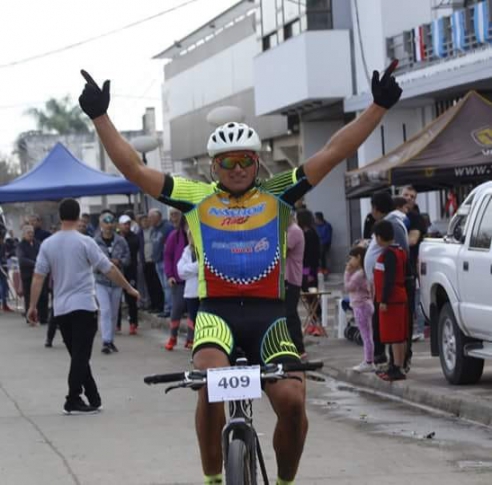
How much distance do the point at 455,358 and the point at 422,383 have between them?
1.49 feet

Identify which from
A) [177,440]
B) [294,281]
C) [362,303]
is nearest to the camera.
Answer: [177,440]

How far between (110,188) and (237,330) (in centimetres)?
2216

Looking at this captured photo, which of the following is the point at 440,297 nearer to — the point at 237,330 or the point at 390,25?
the point at 237,330

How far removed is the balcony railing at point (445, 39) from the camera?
2252 cm

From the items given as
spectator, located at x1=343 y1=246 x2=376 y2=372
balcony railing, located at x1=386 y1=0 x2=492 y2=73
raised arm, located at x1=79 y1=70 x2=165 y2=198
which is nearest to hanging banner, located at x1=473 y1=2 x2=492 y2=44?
balcony railing, located at x1=386 y1=0 x2=492 y2=73

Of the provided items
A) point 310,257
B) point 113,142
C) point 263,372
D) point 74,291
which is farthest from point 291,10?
point 263,372

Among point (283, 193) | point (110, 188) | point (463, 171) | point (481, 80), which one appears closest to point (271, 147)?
point (110, 188)

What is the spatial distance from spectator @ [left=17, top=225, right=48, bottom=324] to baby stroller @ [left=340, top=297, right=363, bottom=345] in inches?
320

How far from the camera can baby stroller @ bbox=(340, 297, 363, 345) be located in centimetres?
1797

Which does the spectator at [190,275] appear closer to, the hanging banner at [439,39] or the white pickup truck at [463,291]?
the white pickup truck at [463,291]

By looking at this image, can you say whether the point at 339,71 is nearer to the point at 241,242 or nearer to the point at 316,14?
the point at 316,14

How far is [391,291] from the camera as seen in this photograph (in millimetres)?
13734

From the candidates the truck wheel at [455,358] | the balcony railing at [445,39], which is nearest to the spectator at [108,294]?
the truck wheel at [455,358]

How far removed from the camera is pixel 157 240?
908 inches
